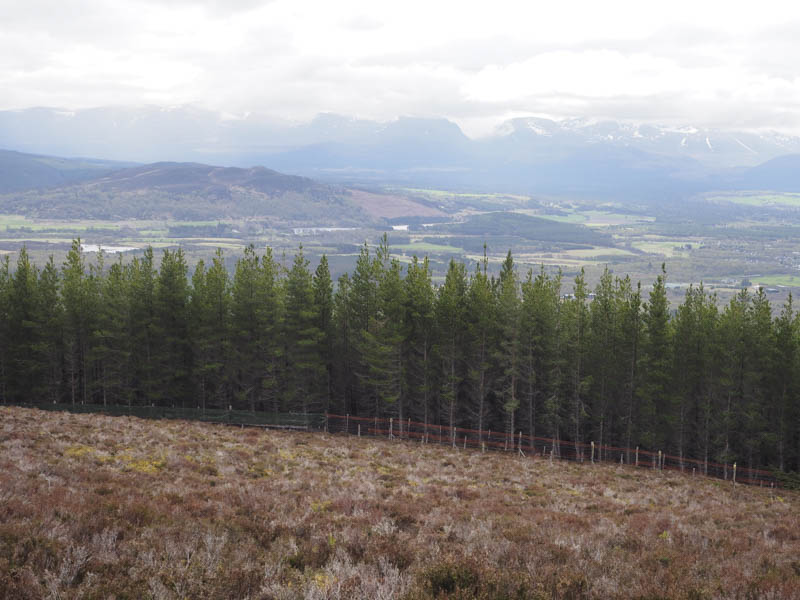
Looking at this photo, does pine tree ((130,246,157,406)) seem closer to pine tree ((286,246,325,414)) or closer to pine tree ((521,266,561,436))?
pine tree ((286,246,325,414))

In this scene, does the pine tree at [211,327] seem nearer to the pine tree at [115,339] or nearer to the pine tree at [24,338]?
the pine tree at [115,339]

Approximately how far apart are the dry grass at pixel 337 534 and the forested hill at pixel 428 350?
24.2m

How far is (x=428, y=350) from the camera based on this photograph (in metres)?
46.4

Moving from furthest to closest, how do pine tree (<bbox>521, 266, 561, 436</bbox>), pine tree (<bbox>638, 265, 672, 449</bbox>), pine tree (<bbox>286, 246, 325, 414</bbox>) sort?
pine tree (<bbox>286, 246, 325, 414</bbox>) < pine tree (<bbox>521, 266, 561, 436</bbox>) < pine tree (<bbox>638, 265, 672, 449</bbox>)

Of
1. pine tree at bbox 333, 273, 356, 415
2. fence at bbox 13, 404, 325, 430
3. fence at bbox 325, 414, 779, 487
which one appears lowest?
fence at bbox 325, 414, 779, 487

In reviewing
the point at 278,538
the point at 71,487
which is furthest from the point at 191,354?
the point at 278,538

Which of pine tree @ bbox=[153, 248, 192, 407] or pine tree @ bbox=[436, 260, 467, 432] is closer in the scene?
pine tree @ bbox=[436, 260, 467, 432]

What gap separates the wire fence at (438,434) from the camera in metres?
39.2

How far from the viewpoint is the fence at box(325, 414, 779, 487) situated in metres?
42.4

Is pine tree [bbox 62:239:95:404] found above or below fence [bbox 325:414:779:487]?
above

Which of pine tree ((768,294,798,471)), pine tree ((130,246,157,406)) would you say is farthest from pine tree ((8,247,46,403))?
pine tree ((768,294,798,471))

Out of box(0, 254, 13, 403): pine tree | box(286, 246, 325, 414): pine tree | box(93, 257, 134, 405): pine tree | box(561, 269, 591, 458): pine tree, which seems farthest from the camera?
box(0, 254, 13, 403): pine tree

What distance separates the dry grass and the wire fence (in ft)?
61.9

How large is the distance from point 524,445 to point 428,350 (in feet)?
35.6
